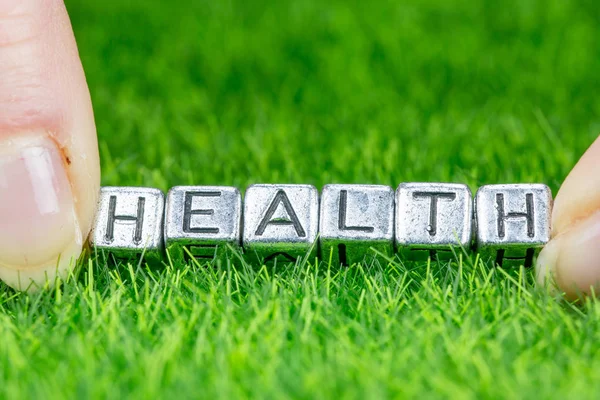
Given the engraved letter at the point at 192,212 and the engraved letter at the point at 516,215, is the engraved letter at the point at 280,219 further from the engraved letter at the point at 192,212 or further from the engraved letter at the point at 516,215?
the engraved letter at the point at 516,215

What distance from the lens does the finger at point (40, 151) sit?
4.41ft

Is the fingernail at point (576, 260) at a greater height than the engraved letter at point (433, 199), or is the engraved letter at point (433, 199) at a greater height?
the engraved letter at point (433, 199)

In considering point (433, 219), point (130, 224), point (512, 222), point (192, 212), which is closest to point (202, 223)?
point (192, 212)

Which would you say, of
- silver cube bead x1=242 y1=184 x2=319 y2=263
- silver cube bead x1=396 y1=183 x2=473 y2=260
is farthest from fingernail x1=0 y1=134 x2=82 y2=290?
silver cube bead x1=396 y1=183 x2=473 y2=260

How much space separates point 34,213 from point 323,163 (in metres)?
0.91

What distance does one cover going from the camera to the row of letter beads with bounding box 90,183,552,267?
1.47 m

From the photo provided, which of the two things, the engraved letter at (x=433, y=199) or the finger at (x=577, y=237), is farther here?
the engraved letter at (x=433, y=199)

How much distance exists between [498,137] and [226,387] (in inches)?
55.2

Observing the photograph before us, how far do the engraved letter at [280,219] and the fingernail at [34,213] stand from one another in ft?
1.09

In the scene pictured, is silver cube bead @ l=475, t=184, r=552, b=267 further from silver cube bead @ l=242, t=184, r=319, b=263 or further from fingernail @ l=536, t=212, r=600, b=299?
silver cube bead @ l=242, t=184, r=319, b=263

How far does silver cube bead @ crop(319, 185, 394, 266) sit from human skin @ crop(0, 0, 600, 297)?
28 centimetres

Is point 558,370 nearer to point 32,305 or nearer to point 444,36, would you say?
point 32,305

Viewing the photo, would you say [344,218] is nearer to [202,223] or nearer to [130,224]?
[202,223]

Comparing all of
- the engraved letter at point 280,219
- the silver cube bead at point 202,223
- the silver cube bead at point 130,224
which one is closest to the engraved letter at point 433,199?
the engraved letter at point 280,219
